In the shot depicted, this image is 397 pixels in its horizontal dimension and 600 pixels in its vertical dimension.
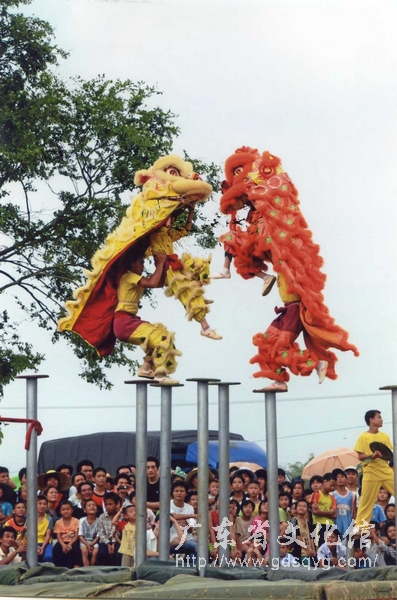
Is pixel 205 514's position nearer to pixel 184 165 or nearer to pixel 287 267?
pixel 287 267

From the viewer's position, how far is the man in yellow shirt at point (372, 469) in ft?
20.3

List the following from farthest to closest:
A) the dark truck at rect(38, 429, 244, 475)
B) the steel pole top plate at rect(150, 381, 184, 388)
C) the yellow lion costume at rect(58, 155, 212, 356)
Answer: the dark truck at rect(38, 429, 244, 475) < the yellow lion costume at rect(58, 155, 212, 356) < the steel pole top plate at rect(150, 381, 184, 388)

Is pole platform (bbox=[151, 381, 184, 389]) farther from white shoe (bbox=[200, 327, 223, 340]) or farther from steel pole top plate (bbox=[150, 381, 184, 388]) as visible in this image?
white shoe (bbox=[200, 327, 223, 340])

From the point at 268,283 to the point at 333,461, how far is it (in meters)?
0.97

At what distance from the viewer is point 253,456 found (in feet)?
21.7

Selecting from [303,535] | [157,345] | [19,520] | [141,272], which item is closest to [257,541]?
[303,535]

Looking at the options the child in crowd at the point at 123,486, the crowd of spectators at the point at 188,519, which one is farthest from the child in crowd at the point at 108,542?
the child in crowd at the point at 123,486

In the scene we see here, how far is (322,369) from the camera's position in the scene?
634cm

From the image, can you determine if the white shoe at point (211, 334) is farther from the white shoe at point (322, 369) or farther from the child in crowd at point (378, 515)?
the child in crowd at point (378, 515)

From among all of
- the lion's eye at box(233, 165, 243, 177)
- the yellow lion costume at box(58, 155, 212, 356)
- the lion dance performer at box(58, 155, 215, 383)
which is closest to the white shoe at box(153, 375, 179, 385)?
the lion dance performer at box(58, 155, 215, 383)

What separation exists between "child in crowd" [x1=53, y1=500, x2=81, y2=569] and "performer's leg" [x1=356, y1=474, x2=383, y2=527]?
4.78 feet

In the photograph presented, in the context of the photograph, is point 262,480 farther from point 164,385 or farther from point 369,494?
point 164,385

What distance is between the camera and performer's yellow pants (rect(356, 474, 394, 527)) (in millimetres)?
6219

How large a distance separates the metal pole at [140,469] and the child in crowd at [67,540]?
1.33 ft
